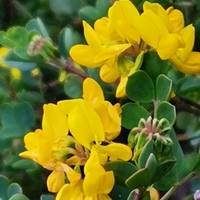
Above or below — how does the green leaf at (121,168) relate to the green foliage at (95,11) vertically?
below

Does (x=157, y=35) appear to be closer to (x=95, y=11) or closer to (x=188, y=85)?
(x=188, y=85)

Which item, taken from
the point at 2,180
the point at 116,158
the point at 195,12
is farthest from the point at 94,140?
the point at 195,12

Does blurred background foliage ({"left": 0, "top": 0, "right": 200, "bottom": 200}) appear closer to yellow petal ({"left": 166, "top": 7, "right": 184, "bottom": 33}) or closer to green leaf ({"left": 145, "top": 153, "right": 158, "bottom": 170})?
yellow petal ({"left": 166, "top": 7, "right": 184, "bottom": 33})

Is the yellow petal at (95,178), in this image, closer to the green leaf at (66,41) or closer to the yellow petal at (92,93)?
the yellow petal at (92,93)

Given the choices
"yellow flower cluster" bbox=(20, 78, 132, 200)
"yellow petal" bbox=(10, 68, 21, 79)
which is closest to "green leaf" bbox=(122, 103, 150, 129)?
"yellow flower cluster" bbox=(20, 78, 132, 200)

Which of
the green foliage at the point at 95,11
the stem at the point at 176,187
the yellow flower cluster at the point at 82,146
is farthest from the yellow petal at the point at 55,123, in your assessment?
the green foliage at the point at 95,11
